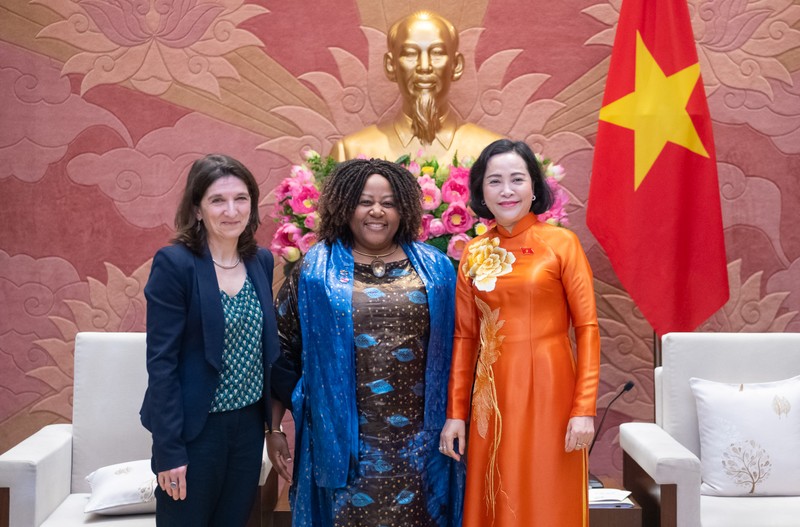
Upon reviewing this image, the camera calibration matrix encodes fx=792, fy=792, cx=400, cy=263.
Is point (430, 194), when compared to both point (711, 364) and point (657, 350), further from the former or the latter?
point (657, 350)

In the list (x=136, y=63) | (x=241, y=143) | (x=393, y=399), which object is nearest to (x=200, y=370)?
(x=393, y=399)

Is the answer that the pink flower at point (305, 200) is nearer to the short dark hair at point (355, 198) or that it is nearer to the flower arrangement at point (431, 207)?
the flower arrangement at point (431, 207)

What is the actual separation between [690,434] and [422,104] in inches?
65.8

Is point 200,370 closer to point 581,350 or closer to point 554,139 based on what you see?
point 581,350

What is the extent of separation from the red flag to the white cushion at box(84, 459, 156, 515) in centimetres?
198

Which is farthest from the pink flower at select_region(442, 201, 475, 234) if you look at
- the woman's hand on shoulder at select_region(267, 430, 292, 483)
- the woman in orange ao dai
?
the woman's hand on shoulder at select_region(267, 430, 292, 483)

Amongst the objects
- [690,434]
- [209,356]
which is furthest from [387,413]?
[690,434]

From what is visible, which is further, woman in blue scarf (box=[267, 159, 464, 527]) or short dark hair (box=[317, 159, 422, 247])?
short dark hair (box=[317, 159, 422, 247])

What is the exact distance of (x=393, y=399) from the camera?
1960 millimetres

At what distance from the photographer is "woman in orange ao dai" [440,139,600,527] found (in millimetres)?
1986

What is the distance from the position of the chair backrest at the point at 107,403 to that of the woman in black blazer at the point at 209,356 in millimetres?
938

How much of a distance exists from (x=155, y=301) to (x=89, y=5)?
2.43m

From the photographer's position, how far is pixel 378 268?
6.72 feet

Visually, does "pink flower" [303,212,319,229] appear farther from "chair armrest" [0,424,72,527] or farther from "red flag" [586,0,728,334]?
"red flag" [586,0,728,334]
